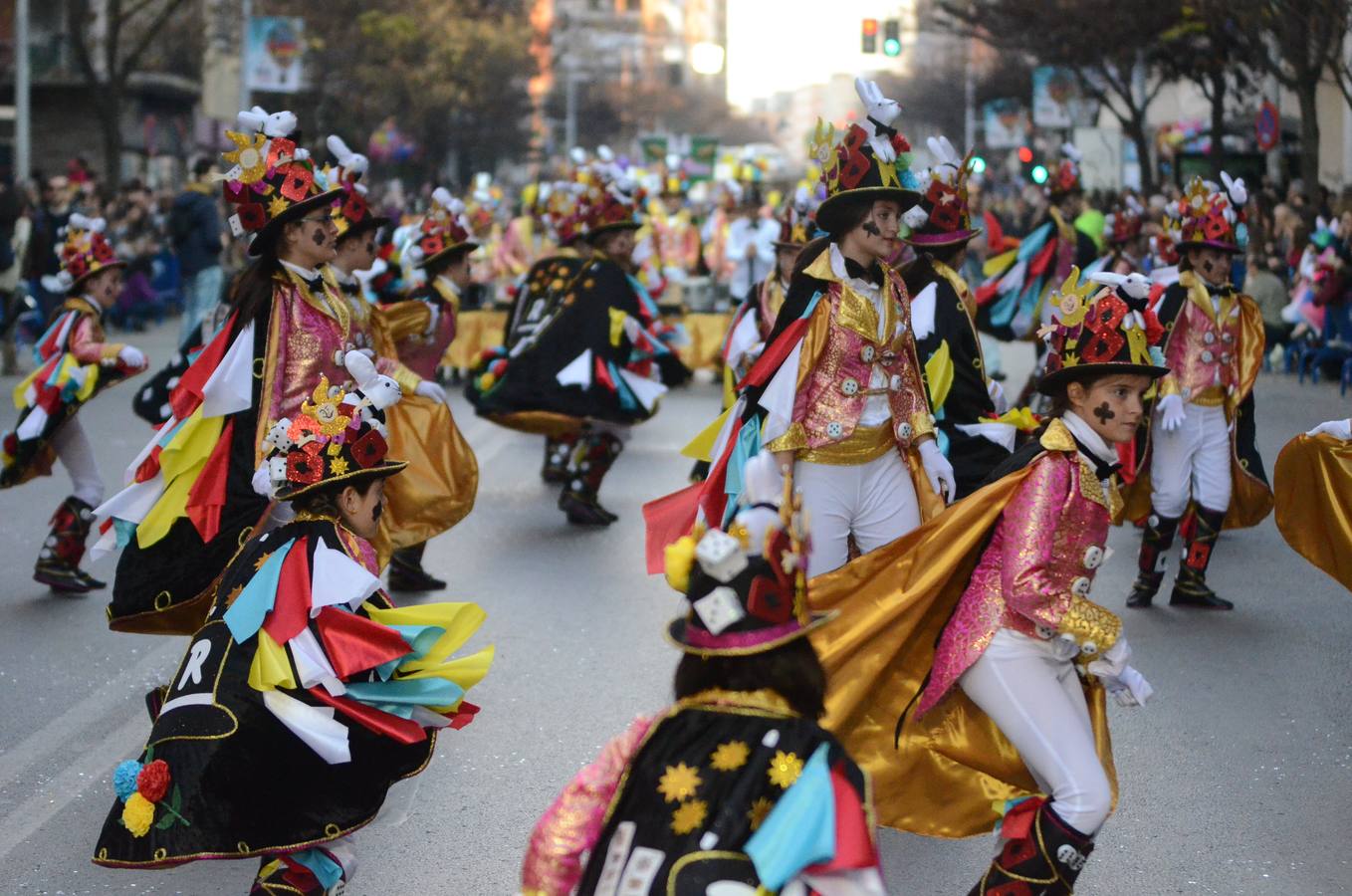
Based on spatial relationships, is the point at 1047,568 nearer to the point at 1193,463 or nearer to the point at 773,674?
the point at 773,674

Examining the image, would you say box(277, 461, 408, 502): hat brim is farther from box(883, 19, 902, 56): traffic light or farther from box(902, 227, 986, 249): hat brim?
box(883, 19, 902, 56): traffic light

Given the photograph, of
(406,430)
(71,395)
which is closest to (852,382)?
(406,430)

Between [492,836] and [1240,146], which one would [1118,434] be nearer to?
[492,836]

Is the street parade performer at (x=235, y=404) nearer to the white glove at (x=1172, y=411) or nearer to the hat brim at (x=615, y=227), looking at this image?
the white glove at (x=1172, y=411)

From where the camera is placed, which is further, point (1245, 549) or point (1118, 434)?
point (1245, 549)

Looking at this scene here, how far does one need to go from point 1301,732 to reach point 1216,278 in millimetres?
2764

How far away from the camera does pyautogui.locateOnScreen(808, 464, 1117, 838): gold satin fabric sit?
5.08 metres

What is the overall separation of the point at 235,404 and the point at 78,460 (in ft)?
10.2

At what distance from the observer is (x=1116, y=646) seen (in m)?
4.71

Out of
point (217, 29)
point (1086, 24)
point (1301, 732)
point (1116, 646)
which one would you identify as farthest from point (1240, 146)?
point (1116, 646)

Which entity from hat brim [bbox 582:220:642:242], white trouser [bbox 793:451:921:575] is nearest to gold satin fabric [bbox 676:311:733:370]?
hat brim [bbox 582:220:642:242]

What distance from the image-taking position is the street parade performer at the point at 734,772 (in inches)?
134

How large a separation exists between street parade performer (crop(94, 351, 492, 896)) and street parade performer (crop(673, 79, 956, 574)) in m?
1.85

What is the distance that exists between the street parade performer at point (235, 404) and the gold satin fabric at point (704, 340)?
13.2m
